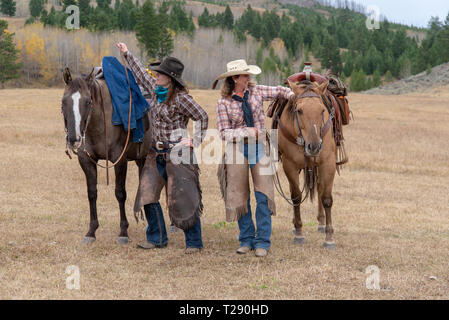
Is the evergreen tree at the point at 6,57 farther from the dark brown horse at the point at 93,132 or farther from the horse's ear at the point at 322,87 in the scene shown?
the horse's ear at the point at 322,87

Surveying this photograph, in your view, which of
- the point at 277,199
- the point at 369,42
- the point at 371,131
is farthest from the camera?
the point at 369,42

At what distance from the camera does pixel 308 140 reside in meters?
6.71

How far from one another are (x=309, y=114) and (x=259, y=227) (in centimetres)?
165

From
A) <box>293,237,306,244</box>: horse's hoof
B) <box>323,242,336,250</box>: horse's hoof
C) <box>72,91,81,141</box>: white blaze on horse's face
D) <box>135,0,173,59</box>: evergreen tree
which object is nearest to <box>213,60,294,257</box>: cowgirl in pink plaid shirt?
<box>293,237,306,244</box>: horse's hoof

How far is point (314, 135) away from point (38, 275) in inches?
144

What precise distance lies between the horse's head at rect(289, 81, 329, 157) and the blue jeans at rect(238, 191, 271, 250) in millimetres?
908

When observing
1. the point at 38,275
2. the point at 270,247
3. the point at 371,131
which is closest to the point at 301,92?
the point at 270,247

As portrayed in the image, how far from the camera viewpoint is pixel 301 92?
282 inches

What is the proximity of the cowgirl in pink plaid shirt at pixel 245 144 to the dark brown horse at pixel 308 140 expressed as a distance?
0.32m

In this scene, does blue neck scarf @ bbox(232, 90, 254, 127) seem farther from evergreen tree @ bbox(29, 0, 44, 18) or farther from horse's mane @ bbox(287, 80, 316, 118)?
evergreen tree @ bbox(29, 0, 44, 18)

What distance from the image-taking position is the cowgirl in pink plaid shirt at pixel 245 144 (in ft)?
22.8

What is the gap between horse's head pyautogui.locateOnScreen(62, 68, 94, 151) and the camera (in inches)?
256

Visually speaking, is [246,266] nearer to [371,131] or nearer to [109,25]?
[371,131]

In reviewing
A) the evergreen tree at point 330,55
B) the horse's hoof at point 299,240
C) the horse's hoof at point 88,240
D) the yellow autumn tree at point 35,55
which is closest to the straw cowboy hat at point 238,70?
the horse's hoof at point 299,240
